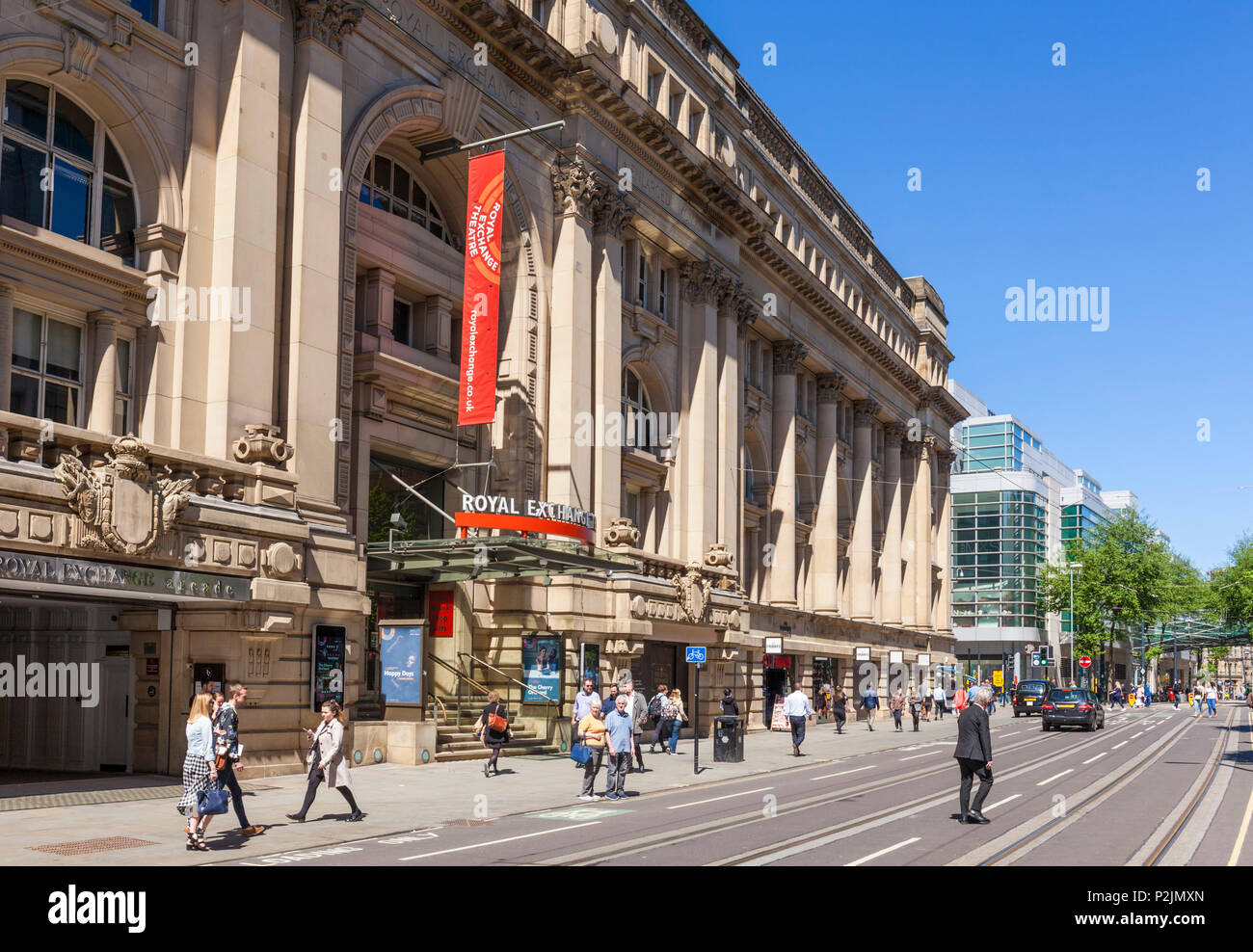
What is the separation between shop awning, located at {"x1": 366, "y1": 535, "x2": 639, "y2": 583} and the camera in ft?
89.1

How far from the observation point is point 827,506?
58.6 meters

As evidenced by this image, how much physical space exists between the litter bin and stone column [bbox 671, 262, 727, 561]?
11.4m

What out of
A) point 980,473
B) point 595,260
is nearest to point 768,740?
point 595,260

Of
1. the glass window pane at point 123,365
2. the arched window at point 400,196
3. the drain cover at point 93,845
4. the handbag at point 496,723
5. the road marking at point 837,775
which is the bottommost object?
Answer: the road marking at point 837,775

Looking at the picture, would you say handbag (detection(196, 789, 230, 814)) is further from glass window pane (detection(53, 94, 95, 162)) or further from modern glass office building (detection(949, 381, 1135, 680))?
modern glass office building (detection(949, 381, 1135, 680))

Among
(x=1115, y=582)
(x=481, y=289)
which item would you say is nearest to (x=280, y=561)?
(x=481, y=289)

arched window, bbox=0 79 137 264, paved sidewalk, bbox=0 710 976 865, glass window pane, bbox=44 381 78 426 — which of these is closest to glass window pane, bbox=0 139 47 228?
arched window, bbox=0 79 137 264

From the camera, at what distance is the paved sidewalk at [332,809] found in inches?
571

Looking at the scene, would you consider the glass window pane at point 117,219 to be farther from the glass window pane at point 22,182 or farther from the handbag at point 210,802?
the handbag at point 210,802

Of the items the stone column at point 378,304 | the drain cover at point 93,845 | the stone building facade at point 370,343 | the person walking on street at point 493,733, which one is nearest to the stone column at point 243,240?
the stone building facade at point 370,343

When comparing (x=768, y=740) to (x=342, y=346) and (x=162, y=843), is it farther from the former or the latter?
(x=162, y=843)

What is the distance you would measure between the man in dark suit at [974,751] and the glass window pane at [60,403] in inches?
642

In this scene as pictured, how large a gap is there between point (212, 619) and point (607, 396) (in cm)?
1644

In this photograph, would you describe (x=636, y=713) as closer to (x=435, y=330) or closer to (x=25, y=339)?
(x=435, y=330)
